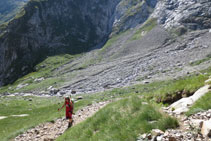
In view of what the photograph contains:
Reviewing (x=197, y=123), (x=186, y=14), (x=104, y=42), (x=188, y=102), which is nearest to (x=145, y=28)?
(x=186, y=14)

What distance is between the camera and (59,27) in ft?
557

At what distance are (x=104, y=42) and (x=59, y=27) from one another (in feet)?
158

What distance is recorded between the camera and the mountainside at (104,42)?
70000 millimetres

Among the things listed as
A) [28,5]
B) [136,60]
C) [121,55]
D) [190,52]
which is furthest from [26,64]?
[190,52]

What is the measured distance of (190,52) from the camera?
72.3m

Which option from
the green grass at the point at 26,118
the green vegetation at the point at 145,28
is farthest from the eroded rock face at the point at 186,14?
the green grass at the point at 26,118

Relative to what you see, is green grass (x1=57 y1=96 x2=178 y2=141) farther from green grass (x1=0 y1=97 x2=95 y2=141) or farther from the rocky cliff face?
the rocky cliff face

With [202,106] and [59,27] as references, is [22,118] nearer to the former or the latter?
[202,106]

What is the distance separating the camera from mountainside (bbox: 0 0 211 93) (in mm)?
70000

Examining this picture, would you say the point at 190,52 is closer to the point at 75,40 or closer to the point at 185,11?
the point at 185,11

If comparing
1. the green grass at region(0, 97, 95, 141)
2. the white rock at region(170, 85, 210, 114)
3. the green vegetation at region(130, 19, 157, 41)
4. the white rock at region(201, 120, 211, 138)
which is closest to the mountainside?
the green vegetation at region(130, 19, 157, 41)

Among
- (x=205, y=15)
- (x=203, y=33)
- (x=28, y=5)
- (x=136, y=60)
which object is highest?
(x=28, y=5)

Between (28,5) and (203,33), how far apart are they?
503 ft

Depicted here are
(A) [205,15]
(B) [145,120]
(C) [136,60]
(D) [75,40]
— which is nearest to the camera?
(B) [145,120]
